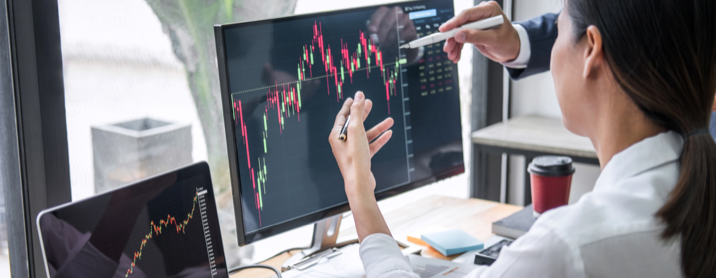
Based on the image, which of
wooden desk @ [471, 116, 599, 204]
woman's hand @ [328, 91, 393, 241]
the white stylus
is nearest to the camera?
woman's hand @ [328, 91, 393, 241]

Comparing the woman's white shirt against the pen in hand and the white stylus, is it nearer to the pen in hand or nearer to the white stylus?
the pen in hand

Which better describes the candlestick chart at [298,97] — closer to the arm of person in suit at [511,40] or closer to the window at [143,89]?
the arm of person in suit at [511,40]

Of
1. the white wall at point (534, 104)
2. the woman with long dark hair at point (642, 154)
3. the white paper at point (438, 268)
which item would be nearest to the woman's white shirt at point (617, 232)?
the woman with long dark hair at point (642, 154)

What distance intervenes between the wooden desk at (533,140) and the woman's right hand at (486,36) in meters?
0.68

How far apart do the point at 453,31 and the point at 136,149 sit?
706mm

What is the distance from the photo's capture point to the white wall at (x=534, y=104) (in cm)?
227

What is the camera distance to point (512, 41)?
1.22m

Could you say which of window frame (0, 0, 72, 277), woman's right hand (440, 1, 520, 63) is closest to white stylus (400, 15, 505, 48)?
woman's right hand (440, 1, 520, 63)

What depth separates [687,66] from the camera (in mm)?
637

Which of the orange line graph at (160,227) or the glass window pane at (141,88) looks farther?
the glass window pane at (141,88)

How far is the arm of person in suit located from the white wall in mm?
1011

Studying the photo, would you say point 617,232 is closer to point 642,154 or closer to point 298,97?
point 642,154

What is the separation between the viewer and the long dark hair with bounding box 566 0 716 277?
0.62 meters

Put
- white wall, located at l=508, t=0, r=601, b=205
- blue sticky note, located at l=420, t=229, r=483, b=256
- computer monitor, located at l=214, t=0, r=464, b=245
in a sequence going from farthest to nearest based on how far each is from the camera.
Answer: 1. white wall, located at l=508, t=0, r=601, b=205
2. blue sticky note, located at l=420, t=229, r=483, b=256
3. computer monitor, located at l=214, t=0, r=464, b=245
